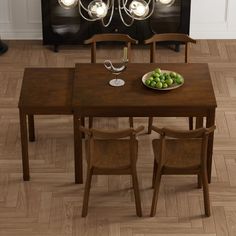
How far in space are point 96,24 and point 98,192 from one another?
9.54 feet

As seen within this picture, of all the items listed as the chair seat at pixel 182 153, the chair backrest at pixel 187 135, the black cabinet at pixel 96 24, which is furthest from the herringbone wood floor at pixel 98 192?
the black cabinet at pixel 96 24

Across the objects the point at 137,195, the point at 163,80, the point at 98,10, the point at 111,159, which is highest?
the point at 98,10

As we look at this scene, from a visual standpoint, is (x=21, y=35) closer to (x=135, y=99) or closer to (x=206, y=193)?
(x=135, y=99)

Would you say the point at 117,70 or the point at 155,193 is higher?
the point at 117,70

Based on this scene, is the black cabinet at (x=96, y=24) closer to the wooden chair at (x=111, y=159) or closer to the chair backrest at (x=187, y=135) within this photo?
the wooden chair at (x=111, y=159)

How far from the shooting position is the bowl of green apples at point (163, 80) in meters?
6.38

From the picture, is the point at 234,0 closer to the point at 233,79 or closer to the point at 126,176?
the point at 233,79

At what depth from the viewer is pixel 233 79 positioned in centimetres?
827

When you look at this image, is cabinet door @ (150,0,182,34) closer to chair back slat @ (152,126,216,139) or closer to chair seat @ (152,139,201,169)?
chair seat @ (152,139,201,169)

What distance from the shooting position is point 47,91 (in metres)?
6.57

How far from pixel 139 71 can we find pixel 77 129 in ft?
3.01

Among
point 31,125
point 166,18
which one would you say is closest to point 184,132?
point 31,125

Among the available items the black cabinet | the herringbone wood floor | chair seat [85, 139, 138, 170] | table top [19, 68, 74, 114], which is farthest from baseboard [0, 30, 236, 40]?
chair seat [85, 139, 138, 170]

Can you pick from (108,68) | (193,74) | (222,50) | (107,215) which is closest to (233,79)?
(222,50)
